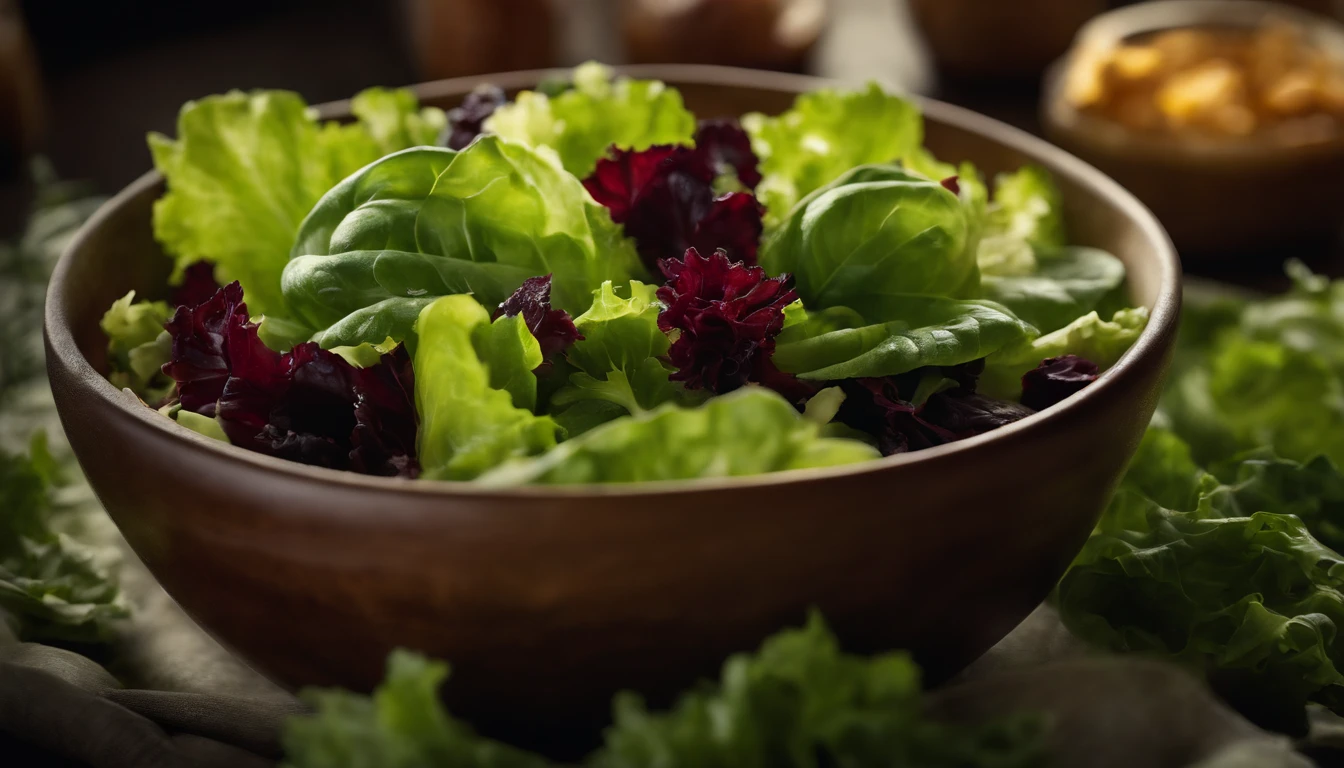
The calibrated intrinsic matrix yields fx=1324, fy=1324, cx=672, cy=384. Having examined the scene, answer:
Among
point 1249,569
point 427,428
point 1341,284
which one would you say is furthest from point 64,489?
point 1341,284

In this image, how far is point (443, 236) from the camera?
0.81m

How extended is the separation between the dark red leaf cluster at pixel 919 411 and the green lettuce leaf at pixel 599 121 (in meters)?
0.34

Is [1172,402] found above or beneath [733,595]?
beneath

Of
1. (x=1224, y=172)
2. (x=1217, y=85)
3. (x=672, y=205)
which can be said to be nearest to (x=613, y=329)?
(x=672, y=205)

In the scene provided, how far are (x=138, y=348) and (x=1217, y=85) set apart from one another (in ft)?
5.29

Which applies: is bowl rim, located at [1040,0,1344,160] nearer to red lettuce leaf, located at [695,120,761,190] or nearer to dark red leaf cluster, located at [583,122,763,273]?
red lettuce leaf, located at [695,120,761,190]

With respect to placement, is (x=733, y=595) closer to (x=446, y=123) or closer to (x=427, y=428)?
(x=427, y=428)

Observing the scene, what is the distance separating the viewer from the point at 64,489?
3.69 ft

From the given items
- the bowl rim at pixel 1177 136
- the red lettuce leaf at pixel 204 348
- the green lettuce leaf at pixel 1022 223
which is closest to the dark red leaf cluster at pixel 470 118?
Answer: the red lettuce leaf at pixel 204 348

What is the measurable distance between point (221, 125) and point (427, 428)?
0.43 meters

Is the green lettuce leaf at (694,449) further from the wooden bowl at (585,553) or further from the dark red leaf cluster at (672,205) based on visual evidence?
the dark red leaf cluster at (672,205)

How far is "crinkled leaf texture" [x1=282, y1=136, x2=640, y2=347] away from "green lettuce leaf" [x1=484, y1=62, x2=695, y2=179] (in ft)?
0.66

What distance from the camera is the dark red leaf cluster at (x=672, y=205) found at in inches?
35.1

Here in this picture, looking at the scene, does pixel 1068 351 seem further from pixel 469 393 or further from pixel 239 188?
pixel 239 188
